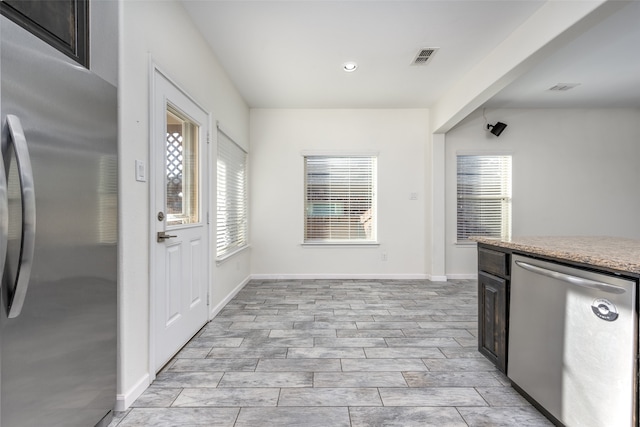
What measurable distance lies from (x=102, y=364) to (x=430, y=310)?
2.97 meters

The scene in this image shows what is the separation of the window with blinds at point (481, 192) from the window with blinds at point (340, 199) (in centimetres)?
144

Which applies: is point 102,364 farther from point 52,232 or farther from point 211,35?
Result: point 211,35

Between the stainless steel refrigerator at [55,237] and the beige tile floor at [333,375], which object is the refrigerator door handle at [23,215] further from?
the beige tile floor at [333,375]

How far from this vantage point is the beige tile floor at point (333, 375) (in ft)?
5.29

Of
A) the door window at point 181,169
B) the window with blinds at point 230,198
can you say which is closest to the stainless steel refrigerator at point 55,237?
the door window at point 181,169

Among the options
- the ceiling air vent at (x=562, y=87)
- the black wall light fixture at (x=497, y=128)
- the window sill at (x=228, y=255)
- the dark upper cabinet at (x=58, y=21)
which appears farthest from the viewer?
the black wall light fixture at (x=497, y=128)

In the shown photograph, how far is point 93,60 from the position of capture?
4.67 feet

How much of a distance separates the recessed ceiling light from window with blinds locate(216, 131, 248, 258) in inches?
62.4

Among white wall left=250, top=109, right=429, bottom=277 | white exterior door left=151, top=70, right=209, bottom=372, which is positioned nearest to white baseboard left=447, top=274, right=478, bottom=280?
white wall left=250, top=109, right=429, bottom=277

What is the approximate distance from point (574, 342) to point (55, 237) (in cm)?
230

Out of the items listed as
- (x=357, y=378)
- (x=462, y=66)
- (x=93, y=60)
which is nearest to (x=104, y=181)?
(x=93, y=60)

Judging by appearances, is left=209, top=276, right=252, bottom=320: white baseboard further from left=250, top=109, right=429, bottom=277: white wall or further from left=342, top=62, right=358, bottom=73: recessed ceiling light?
left=342, top=62, right=358, bottom=73: recessed ceiling light

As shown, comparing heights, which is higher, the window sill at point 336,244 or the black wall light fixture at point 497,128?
the black wall light fixture at point 497,128

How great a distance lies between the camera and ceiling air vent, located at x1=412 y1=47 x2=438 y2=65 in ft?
9.93
